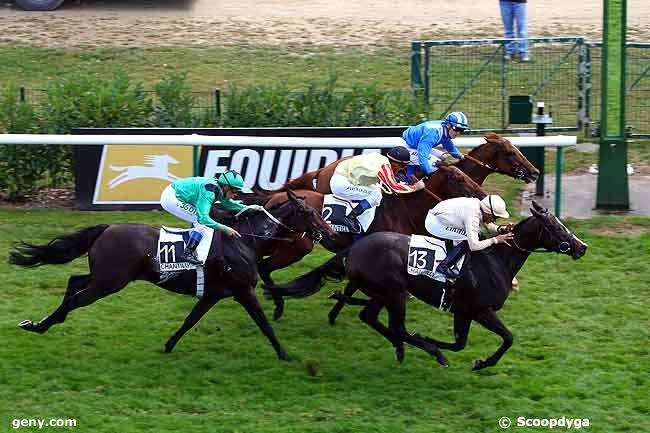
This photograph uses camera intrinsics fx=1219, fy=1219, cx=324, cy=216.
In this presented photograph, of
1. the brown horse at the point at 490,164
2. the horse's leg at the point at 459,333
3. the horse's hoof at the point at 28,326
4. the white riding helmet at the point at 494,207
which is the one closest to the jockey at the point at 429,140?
the brown horse at the point at 490,164

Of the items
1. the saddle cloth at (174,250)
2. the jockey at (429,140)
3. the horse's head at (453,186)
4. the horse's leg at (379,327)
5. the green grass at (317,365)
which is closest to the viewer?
the green grass at (317,365)

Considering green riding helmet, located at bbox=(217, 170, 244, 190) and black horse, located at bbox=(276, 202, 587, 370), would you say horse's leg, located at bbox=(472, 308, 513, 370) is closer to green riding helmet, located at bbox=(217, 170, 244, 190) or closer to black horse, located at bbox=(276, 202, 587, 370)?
black horse, located at bbox=(276, 202, 587, 370)

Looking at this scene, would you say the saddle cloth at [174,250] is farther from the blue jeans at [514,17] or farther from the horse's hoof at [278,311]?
the blue jeans at [514,17]

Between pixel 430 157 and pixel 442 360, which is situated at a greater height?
pixel 430 157

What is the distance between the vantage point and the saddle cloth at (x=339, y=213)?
10203mm

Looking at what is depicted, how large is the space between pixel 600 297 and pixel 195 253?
3.86 meters

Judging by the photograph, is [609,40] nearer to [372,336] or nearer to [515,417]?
[372,336]

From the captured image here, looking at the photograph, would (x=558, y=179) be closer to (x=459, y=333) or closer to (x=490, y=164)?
(x=490, y=164)

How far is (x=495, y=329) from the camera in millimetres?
9078

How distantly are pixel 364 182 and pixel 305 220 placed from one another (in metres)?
0.83

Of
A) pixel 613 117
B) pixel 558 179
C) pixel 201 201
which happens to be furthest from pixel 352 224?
pixel 613 117

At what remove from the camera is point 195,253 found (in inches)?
367

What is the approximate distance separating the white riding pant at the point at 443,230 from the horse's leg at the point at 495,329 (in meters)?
0.60

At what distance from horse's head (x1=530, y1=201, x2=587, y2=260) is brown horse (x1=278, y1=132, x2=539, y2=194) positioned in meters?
2.02
